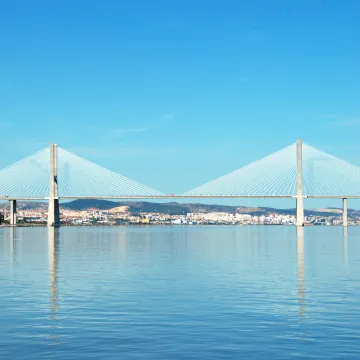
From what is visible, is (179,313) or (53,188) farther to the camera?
(53,188)

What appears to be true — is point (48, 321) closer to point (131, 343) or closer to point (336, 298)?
point (131, 343)

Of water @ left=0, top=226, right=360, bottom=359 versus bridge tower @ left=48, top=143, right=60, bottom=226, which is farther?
bridge tower @ left=48, top=143, right=60, bottom=226

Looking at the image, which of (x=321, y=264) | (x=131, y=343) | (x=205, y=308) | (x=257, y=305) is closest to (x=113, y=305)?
(x=205, y=308)

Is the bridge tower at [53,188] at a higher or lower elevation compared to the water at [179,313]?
higher

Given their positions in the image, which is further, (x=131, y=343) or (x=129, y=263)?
(x=129, y=263)

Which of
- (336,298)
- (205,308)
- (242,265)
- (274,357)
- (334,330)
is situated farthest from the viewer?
(242,265)

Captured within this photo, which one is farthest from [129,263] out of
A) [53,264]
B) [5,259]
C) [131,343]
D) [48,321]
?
[131,343]

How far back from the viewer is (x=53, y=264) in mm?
28188

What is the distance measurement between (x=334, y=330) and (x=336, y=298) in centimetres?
450

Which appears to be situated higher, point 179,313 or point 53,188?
point 53,188

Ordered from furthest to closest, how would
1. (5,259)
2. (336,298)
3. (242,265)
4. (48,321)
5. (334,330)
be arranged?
(5,259) → (242,265) → (336,298) → (48,321) → (334,330)

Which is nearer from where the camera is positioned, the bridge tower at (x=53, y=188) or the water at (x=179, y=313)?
the water at (x=179, y=313)

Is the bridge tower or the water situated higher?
the bridge tower

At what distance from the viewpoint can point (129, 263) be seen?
2816cm
